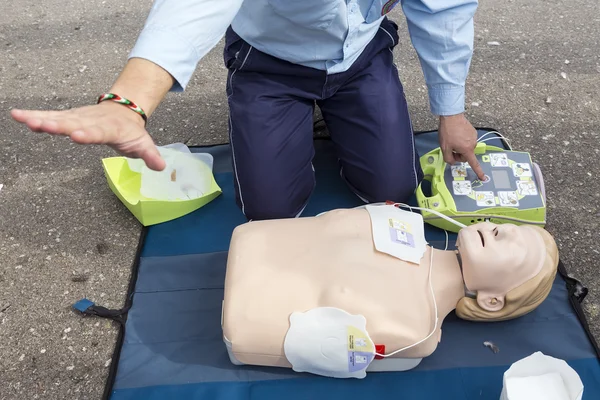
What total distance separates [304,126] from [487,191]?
0.58 metres

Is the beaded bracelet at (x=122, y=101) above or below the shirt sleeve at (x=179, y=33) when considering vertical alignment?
below

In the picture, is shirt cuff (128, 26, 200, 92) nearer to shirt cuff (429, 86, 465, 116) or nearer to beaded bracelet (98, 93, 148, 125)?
beaded bracelet (98, 93, 148, 125)

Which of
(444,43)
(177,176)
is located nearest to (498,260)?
(444,43)

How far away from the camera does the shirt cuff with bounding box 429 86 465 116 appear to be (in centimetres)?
170

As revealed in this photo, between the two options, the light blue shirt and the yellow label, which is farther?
the light blue shirt

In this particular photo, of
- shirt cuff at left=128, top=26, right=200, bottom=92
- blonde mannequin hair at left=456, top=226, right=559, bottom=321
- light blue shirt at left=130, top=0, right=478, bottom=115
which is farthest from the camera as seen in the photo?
light blue shirt at left=130, top=0, right=478, bottom=115

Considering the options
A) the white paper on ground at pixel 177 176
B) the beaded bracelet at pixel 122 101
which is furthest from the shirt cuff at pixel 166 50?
the white paper on ground at pixel 177 176

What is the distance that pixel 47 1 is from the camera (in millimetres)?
3193

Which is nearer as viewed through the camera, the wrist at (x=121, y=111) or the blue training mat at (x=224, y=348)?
the wrist at (x=121, y=111)

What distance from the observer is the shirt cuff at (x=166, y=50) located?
3.72 ft

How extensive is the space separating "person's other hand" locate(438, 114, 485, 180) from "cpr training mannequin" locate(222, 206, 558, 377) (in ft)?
1.06

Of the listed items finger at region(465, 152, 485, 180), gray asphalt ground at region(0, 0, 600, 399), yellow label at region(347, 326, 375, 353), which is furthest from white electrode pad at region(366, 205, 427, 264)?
gray asphalt ground at region(0, 0, 600, 399)

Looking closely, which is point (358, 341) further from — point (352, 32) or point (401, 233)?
point (352, 32)

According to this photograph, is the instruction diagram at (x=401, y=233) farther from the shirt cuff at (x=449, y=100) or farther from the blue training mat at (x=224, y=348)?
the shirt cuff at (x=449, y=100)
